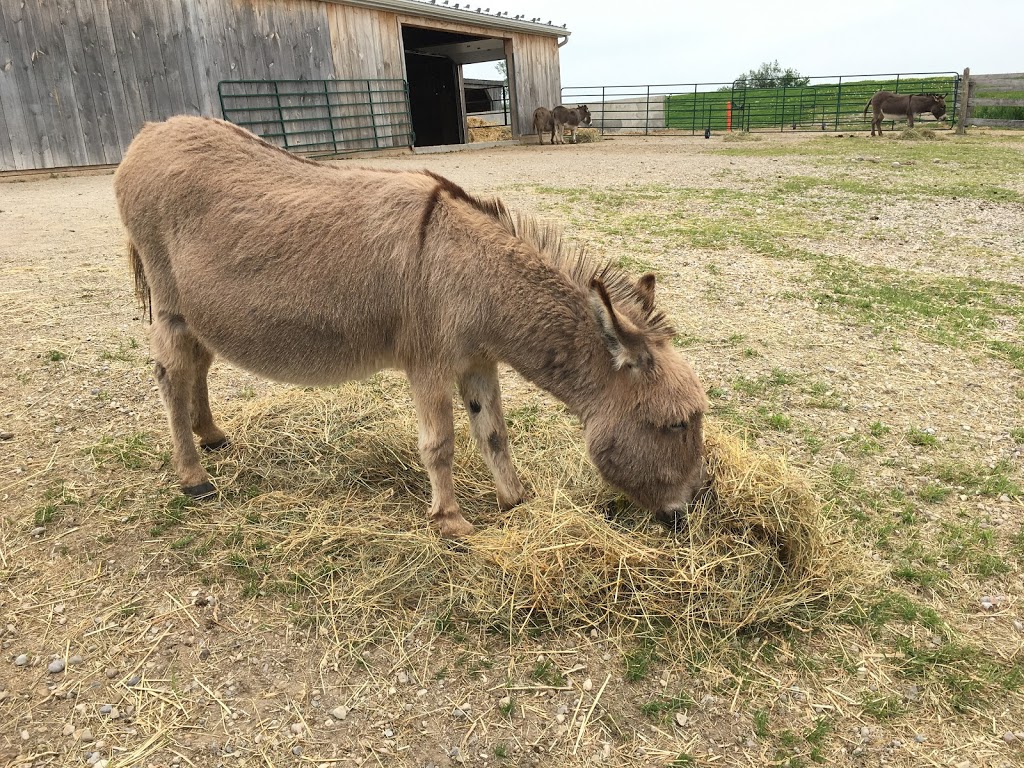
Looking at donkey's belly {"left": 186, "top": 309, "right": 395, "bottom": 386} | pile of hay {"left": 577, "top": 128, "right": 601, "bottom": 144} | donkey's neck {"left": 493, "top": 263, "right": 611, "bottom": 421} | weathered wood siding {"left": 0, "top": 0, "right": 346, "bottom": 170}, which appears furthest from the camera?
pile of hay {"left": 577, "top": 128, "right": 601, "bottom": 144}

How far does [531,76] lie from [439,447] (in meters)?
27.5

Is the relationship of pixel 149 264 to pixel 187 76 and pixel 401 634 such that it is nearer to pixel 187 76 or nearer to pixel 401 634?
pixel 401 634

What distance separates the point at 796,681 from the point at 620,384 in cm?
144

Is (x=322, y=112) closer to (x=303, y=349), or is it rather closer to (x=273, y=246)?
(x=273, y=246)

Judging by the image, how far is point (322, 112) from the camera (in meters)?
19.8

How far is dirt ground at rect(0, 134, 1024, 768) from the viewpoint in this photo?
8.01 ft

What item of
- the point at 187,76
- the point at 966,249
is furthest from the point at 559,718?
the point at 187,76

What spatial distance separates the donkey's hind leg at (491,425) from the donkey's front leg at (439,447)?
9.1 inches

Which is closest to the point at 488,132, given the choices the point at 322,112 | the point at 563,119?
the point at 563,119

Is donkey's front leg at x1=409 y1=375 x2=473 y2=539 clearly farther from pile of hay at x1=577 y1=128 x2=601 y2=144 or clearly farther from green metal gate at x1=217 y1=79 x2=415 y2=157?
pile of hay at x1=577 y1=128 x2=601 y2=144

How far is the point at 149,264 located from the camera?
146 inches

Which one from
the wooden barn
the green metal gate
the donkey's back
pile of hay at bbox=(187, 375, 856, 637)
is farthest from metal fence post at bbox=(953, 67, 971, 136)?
the donkey's back

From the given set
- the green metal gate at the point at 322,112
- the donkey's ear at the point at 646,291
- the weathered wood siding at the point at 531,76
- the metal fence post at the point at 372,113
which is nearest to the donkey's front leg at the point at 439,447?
the donkey's ear at the point at 646,291

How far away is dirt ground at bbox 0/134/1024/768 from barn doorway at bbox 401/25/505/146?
23405mm
